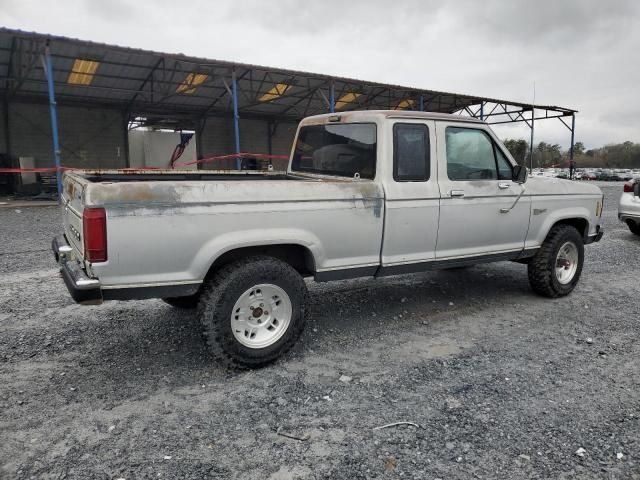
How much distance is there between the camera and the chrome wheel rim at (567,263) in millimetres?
5445

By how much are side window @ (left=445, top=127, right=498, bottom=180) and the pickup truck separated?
0.6 inches

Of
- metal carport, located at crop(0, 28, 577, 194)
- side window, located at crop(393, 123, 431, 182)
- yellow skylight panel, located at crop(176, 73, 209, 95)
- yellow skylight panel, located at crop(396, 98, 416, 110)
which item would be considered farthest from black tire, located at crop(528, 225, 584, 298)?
yellow skylight panel, located at crop(396, 98, 416, 110)

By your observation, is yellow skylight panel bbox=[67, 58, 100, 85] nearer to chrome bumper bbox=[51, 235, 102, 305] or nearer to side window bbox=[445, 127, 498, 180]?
chrome bumper bbox=[51, 235, 102, 305]

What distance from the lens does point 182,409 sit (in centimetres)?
297

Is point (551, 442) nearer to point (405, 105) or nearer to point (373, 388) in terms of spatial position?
point (373, 388)

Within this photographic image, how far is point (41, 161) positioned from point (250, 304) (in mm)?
21154

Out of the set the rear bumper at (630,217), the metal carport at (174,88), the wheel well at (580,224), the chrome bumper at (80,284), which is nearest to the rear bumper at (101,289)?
the chrome bumper at (80,284)

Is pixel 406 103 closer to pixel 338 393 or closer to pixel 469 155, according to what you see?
pixel 469 155

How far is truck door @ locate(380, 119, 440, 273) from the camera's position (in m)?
3.98

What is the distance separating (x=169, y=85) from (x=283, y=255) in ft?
58.7

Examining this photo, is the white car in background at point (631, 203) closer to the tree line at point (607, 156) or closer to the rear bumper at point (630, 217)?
the rear bumper at point (630, 217)

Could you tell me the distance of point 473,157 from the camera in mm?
4562

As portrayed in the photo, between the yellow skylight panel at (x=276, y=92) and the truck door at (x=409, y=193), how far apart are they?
16783mm

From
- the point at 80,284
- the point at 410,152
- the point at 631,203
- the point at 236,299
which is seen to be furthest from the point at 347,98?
the point at 80,284
